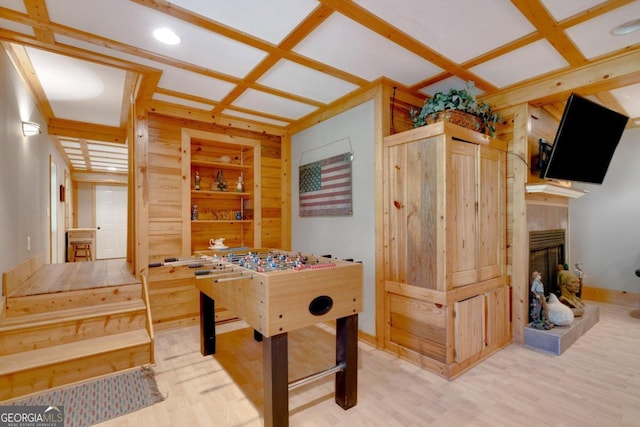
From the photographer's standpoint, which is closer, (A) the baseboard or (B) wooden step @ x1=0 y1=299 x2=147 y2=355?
(B) wooden step @ x1=0 y1=299 x2=147 y2=355

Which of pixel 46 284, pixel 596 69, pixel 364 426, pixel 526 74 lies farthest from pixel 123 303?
pixel 596 69

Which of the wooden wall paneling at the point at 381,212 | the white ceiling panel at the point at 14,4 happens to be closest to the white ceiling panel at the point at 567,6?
the wooden wall paneling at the point at 381,212

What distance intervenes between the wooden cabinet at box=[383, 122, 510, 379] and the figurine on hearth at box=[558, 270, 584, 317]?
1.02m

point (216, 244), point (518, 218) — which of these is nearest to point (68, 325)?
point (216, 244)

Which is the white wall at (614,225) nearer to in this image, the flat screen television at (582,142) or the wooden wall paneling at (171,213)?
the flat screen television at (582,142)

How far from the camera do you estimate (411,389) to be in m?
2.20

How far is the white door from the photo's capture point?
845 centimetres

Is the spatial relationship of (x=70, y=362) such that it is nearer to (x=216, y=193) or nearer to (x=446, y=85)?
(x=216, y=193)

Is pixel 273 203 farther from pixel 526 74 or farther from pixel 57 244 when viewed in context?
pixel 57 244

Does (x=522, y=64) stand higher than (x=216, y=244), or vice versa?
(x=522, y=64)

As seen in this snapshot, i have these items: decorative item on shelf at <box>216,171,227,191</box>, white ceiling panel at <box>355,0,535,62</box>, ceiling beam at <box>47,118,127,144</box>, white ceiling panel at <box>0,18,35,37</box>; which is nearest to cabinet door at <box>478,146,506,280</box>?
white ceiling panel at <box>355,0,535,62</box>

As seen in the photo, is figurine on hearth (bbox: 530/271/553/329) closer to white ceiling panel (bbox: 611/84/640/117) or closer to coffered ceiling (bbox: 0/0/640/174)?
coffered ceiling (bbox: 0/0/640/174)

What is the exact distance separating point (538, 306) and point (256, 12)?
3.52 meters

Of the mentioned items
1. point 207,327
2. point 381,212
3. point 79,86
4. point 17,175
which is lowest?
point 207,327
